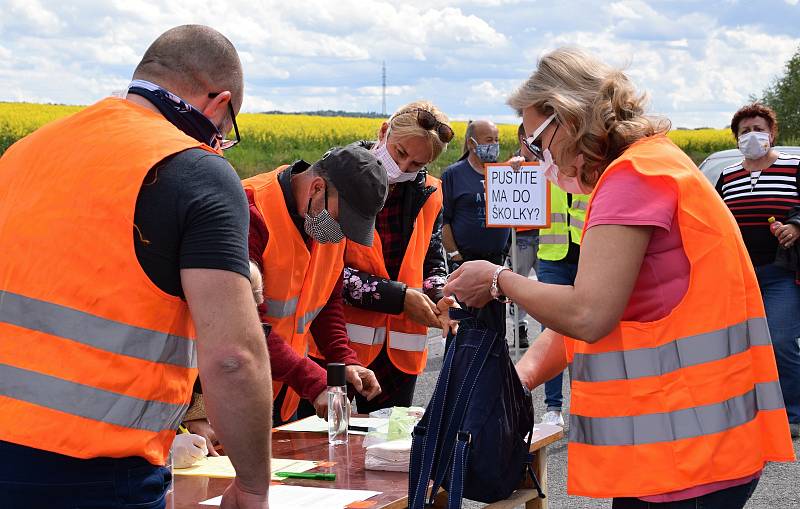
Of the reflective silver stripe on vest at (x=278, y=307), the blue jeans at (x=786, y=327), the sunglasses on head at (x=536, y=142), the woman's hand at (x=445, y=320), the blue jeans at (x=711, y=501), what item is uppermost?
the sunglasses on head at (x=536, y=142)

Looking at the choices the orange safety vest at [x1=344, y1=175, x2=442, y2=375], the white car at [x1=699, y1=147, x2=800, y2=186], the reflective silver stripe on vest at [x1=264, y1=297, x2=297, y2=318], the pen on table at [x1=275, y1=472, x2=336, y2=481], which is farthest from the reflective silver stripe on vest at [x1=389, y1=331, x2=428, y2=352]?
the white car at [x1=699, y1=147, x2=800, y2=186]

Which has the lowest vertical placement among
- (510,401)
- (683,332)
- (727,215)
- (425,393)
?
(425,393)

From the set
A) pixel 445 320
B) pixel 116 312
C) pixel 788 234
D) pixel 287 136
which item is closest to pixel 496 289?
pixel 116 312

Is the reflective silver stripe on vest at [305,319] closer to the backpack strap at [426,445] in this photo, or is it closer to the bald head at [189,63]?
the backpack strap at [426,445]

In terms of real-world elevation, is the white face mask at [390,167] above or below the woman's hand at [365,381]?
above

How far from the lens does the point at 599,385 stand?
2.62m

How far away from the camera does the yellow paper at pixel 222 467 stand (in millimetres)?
3301

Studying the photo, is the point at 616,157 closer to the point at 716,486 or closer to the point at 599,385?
the point at 599,385

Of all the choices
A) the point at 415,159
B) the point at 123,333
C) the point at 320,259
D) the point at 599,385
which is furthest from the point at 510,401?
the point at 415,159

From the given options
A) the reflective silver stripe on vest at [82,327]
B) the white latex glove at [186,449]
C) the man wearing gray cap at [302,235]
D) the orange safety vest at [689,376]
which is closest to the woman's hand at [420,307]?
the man wearing gray cap at [302,235]

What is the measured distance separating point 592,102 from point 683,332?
1.97ft

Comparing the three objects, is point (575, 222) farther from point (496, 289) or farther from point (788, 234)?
point (496, 289)

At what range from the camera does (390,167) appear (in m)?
4.75

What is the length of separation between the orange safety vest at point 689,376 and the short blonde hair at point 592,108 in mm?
85
